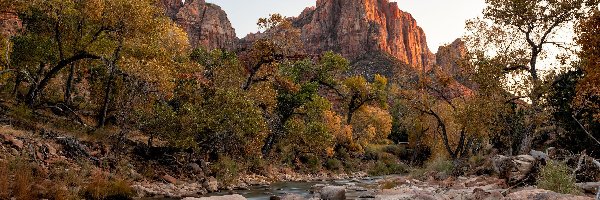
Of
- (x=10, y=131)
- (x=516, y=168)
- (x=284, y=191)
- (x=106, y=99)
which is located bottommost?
(x=284, y=191)

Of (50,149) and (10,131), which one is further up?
(10,131)

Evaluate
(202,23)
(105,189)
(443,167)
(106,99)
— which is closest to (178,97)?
(106,99)

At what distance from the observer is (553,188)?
37.3 feet

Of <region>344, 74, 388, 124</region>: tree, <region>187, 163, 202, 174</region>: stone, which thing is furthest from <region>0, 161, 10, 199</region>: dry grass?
<region>344, 74, 388, 124</region>: tree

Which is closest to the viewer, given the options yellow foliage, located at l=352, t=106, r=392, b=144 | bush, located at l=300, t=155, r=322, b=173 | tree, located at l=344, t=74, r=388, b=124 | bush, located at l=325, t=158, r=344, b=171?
bush, located at l=300, t=155, r=322, b=173

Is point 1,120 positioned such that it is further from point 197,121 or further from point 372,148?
point 372,148

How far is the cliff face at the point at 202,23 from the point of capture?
17888cm

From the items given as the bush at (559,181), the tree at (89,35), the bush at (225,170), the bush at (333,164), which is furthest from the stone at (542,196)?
the bush at (333,164)

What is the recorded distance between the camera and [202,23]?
611ft

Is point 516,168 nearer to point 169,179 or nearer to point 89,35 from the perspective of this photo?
point 169,179

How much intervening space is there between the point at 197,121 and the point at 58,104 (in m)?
8.10

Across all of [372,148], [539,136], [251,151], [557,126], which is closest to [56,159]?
[251,151]

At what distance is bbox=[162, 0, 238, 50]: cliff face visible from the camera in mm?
178875

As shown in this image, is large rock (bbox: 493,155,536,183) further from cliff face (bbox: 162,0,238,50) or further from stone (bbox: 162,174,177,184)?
cliff face (bbox: 162,0,238,50)
